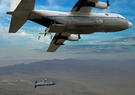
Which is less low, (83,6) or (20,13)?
(83,6)

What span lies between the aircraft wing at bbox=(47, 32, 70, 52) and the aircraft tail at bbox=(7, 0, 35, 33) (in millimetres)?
9838

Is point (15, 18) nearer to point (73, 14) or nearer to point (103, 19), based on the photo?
point (73, 14)

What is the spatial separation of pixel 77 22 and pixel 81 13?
70.6 inches

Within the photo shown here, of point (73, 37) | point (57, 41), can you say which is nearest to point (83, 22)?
point (73, 37)

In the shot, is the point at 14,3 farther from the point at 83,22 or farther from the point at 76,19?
the point at 83,22

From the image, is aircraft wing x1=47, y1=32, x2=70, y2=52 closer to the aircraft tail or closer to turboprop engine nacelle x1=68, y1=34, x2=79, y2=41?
turboprop engine nacelle x1=68, y1=34, x2=79, y2=41

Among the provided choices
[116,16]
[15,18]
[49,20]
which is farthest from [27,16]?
[116,16]

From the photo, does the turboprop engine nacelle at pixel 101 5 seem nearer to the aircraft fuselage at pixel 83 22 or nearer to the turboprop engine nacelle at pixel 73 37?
the aircraft fuselage at pixel 83 22

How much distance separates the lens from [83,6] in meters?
30.5

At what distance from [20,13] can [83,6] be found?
9801 mm

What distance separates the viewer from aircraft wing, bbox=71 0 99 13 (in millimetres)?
29500

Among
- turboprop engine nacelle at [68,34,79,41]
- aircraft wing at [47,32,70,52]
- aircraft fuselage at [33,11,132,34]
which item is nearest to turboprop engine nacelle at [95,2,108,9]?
aircraft fuselage at [33,11,132,34]

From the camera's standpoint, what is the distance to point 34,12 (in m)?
29.2

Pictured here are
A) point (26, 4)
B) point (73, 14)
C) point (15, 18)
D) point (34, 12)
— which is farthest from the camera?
point (73, 14)
